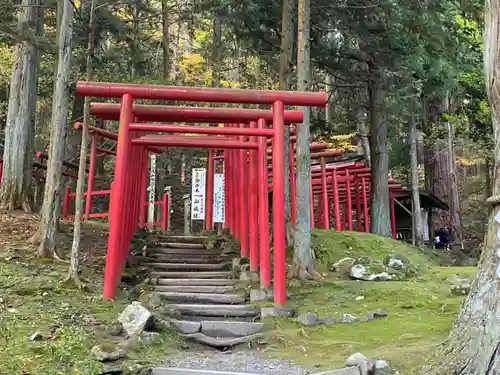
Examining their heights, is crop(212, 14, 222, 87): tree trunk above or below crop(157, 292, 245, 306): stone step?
above

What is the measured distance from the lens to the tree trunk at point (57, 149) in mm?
7457

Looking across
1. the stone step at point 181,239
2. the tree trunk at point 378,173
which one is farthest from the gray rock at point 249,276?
the tree trunk at point 378,173

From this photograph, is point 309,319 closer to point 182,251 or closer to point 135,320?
point 135,320

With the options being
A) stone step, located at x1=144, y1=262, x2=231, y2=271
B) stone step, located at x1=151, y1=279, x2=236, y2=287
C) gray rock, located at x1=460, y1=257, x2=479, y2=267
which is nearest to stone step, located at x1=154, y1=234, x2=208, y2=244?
stone step, located at x1=144, y1=262, x2=231, y2=271

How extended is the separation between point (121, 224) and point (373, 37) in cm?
697

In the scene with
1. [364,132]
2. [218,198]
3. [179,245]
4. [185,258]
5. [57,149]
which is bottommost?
[185,258]

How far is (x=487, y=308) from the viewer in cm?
352

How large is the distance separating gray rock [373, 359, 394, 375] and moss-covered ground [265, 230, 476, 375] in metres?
0.09

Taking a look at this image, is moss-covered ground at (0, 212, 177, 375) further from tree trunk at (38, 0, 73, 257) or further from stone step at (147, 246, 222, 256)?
stone step at (147, 246, 222, 256)

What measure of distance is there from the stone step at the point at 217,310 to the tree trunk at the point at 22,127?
5.36 meters

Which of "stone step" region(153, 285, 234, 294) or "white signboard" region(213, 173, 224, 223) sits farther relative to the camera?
"white signboard" region(213, 173, 224, 223)

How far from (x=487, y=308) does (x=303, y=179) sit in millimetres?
5022

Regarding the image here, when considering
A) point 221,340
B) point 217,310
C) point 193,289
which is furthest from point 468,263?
point 221,340

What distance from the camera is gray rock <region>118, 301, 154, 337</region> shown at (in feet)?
17.3
